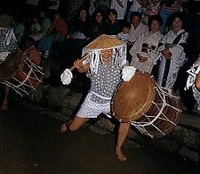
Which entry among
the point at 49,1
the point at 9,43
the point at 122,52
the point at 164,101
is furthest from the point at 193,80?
the point at 49,1

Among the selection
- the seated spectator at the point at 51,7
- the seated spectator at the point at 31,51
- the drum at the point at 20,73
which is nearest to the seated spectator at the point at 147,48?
the drum at the point at 20,73

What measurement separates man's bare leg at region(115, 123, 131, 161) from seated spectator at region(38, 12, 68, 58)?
4321 millimetres

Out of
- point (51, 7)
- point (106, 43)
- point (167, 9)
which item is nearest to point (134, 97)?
point (106, 43)

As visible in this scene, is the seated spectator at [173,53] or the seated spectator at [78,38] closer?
the seated spectator at [173,53]

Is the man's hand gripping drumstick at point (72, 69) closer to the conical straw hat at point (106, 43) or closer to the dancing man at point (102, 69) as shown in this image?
the dancing man at point (102, 69)

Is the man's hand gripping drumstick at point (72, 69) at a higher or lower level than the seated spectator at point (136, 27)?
lower

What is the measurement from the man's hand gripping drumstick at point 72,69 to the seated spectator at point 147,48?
54.3 inches

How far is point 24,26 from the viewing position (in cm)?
1181

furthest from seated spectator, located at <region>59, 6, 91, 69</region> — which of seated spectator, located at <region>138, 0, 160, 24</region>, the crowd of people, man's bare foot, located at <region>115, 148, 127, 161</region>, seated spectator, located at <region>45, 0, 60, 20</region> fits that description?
man's bare foot, located at <region>115, 148, 127, 161</region>

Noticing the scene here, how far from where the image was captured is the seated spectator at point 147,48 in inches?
262

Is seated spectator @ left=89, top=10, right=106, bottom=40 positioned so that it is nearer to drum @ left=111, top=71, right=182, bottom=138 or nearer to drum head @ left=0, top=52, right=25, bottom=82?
drum head @ left=0, top=52, right=25, bottom=82

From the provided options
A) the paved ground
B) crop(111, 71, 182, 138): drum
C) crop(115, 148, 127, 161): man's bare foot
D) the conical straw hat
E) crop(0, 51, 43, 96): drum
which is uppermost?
the conical straw hat

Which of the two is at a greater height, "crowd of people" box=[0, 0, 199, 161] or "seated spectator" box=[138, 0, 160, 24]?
"seated spectator" box=[138, 0, 160, 24]

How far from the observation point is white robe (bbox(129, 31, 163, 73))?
6660 millimetres
